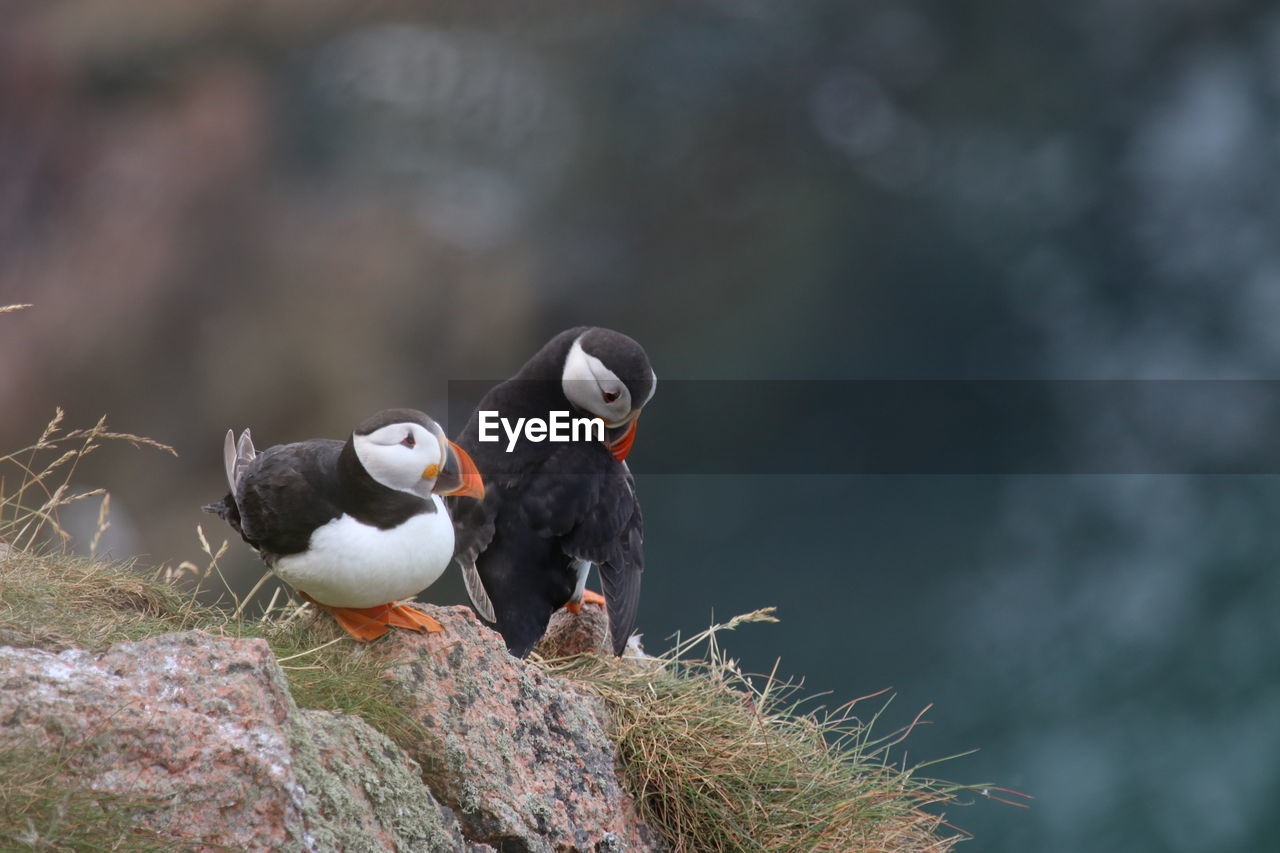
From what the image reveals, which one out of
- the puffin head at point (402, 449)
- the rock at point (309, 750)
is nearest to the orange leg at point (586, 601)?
the rock at point (309, 750)

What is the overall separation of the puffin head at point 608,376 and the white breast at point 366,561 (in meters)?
1.19

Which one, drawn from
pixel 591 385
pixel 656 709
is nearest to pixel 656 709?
pixel 656 709

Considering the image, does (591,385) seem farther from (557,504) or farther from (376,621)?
(376,621)

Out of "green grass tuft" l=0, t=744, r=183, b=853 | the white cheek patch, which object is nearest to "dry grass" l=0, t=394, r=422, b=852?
A: "green grass tuft" l=0, t=744, r=183, b=853

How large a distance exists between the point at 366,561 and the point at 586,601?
5.16 feet

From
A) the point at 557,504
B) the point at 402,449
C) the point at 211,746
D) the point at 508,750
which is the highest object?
the point at 557,504

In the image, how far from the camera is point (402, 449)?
273 cm

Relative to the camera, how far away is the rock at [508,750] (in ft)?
8.93

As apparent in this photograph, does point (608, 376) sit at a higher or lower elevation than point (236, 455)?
higher

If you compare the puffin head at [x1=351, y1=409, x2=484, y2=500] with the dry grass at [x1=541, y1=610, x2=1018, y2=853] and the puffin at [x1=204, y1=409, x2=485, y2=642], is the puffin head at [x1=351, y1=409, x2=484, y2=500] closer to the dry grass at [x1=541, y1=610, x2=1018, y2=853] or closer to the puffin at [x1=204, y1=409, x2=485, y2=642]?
the puffin at [x1=204, y1=409, x2=485, y2=642]

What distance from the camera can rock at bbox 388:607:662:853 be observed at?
2.72 meters

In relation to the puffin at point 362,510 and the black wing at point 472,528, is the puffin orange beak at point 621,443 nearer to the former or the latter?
the black wing at point 472,528

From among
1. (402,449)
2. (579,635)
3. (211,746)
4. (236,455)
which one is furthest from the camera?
(579,635)

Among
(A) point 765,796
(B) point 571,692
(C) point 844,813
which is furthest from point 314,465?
(C) point 844,813
